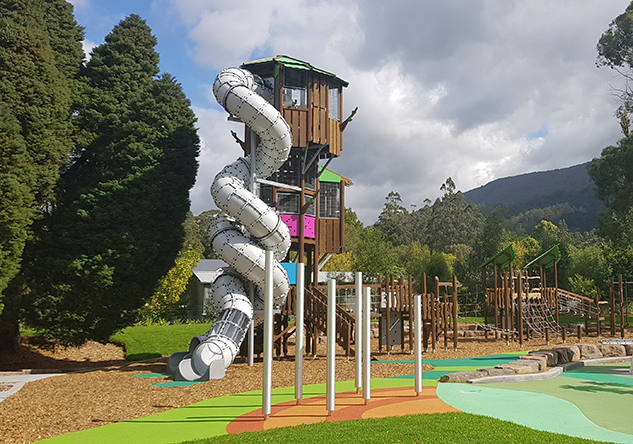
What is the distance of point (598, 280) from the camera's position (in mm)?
41688

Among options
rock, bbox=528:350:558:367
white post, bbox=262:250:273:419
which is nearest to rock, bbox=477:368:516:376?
rock, bbox=528:350:558:367

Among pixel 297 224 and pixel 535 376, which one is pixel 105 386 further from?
pixel 535 376

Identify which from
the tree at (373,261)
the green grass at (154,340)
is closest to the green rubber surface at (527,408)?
the green grass at (154,340)

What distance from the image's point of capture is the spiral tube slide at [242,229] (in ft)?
54.7

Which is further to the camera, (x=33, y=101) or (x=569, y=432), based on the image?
(x=33, y=101)

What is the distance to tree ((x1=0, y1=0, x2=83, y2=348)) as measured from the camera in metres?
15.8

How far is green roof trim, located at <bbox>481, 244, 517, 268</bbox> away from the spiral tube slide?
14.5 m

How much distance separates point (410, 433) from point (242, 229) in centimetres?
1158

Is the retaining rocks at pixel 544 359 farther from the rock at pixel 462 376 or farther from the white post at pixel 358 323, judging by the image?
the white post at pixel 358 323

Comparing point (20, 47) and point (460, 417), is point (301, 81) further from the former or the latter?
point (460, 417)

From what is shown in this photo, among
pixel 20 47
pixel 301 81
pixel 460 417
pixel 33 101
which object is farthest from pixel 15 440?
pixel 301 81

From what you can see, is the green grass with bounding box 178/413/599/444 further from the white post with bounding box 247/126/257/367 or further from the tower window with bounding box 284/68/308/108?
the tower window with bounding box 284/68/308/108

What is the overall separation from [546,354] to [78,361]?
1759cm

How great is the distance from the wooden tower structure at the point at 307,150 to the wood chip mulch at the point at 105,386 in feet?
16.4
